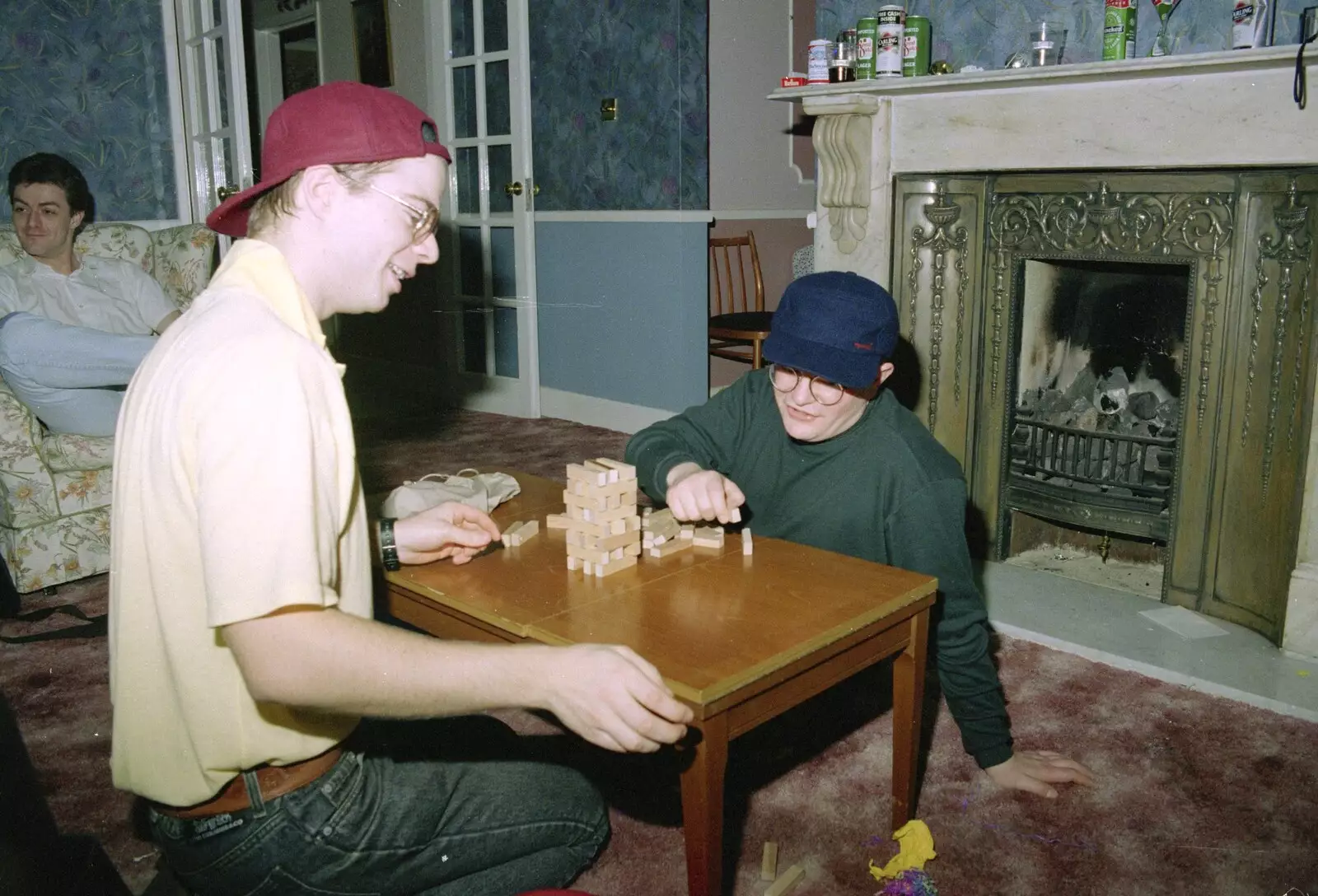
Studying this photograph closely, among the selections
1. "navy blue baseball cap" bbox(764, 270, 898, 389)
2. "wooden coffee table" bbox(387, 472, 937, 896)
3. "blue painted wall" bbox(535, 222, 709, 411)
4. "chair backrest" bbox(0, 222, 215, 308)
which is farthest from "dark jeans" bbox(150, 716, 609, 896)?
"blue painted wall" bbox(535, 222, 709, 411)

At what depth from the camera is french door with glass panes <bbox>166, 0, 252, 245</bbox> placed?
463cm

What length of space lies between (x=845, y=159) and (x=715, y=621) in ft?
7.69

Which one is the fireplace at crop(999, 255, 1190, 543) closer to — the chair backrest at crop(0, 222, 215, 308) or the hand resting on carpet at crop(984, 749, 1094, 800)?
the hand resting on carpet at crop(984, 749, 1094, 800)

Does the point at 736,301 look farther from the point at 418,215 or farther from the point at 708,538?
the point at 418,215

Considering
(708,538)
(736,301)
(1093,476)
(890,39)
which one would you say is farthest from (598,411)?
(708,538)

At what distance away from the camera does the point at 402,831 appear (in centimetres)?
126

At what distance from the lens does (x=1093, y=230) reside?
9.64ft

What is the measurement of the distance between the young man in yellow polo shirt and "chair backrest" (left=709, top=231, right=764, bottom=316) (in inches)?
152

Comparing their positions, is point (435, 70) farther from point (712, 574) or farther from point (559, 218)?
point (712, 574)

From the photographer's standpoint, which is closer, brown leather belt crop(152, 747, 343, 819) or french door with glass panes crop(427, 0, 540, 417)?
brown leather belt crop(152, 747, 343, 819)

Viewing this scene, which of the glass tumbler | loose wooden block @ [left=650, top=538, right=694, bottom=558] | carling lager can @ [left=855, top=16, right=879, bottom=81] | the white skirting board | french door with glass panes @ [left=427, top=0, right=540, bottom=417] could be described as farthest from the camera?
french door with glass panes @ [left=427, top=0, right=540, bottom=417]

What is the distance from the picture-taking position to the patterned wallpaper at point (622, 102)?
465cm

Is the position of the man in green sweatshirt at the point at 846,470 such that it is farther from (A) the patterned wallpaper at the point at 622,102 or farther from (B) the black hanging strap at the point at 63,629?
(A) the patterned wallpaper at the point at 622,102

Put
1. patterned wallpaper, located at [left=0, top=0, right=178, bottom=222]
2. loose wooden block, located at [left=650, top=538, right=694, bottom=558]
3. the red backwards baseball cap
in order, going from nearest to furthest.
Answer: the red backwards baseball cap
loose wooden block, located at [left=650, top=538, right=694, bottom=558]
patterned wallpaper, located at [left=0, top=0, right=178, bottom=222]
